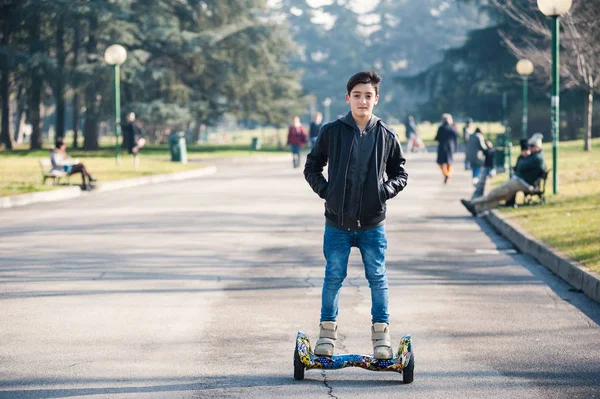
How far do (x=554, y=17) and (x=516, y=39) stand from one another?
43.7 meters

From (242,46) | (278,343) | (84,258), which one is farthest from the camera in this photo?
(242,46)

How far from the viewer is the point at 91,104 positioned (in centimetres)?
5444

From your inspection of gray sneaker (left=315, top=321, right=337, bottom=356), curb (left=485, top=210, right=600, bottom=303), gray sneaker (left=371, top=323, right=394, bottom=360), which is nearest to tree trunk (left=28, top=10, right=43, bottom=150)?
curb (left=485, top=210, right=600, bottom=303)

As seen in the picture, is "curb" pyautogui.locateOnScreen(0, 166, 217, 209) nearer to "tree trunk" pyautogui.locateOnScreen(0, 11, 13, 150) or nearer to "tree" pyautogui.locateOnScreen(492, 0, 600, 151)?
"tree" pyautogui.locateOnScreen(492, 0, 600, 151)

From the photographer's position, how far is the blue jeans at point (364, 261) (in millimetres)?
6703

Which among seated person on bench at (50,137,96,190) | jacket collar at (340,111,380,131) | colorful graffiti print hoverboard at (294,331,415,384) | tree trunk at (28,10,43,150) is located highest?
tree trunk at (28,10,43,150)

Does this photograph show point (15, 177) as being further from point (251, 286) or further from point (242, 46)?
point (242, 46)

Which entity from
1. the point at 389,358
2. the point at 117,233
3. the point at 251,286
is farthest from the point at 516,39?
the point at 389,358

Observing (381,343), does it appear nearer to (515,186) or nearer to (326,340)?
(326,340)

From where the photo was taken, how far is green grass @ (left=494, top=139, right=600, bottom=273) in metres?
12.7

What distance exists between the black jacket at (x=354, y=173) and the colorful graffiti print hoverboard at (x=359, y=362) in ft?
2.47

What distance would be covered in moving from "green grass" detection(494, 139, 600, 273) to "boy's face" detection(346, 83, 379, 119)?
5006 mm

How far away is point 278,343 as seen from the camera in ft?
25.8

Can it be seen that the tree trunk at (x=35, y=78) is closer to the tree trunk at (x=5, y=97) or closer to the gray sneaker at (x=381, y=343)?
the tree trunk at (x=5, y=97)
